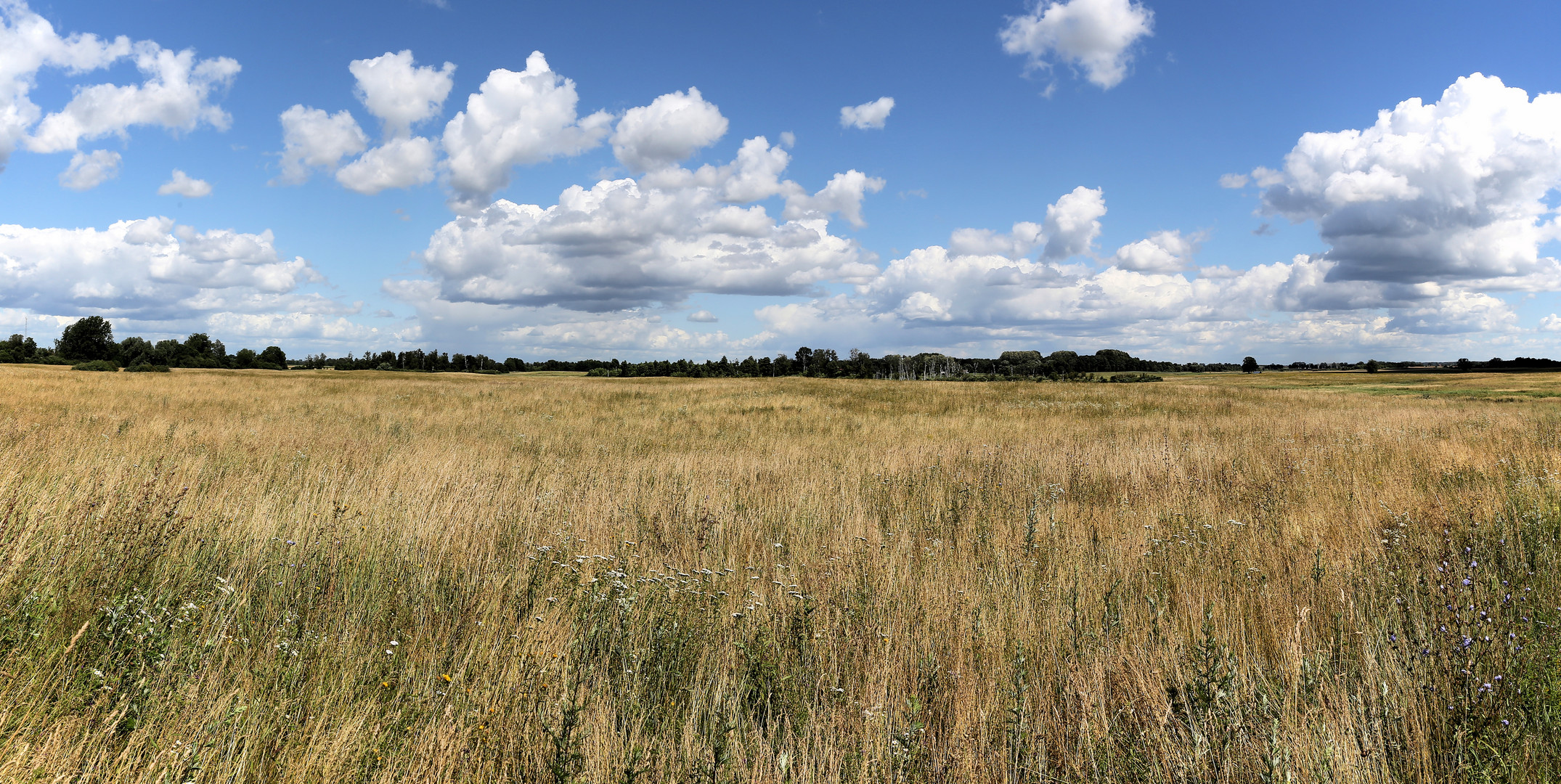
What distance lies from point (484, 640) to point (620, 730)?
1148mm

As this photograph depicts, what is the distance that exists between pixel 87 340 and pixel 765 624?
13380 cm

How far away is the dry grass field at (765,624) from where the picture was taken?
3.01 metres

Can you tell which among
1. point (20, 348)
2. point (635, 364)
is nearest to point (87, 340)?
point (20, 348)

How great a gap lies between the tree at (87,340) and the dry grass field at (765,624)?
119 m

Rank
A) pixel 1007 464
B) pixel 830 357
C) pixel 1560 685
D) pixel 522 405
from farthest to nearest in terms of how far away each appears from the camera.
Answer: pixel 830 357 → pixel 522 405 → pixel 1007 464 → pixel 1560 685

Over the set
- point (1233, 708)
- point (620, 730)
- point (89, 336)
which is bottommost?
point (620, 730)

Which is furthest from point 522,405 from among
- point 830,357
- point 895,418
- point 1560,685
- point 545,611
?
point 830,357

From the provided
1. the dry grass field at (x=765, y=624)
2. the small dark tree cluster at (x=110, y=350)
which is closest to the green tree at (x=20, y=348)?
the small dark tree cluster at (x=110, y=350)

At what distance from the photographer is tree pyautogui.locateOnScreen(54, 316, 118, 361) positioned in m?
91.9

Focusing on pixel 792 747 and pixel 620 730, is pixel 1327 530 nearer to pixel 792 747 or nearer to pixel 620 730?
pixel 792 747

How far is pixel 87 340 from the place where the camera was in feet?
309

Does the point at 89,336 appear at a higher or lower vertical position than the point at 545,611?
higher

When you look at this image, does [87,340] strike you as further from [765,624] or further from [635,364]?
[765,624]

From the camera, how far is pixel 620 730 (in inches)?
136
